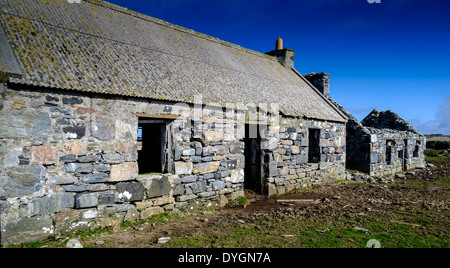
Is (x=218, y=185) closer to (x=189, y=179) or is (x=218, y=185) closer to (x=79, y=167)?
(x=189, y=179)

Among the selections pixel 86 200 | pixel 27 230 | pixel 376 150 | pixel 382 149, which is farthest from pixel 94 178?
pixel 382 149

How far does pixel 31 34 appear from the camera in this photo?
557 cm

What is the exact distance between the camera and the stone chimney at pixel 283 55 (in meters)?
14.0

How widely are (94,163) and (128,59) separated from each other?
9.37ft

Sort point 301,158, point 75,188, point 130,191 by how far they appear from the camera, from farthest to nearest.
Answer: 1. point 301,158
2. point 130,191
3. point 75,188

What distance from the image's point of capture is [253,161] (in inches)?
354

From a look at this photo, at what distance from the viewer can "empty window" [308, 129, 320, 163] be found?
1080 centimetres

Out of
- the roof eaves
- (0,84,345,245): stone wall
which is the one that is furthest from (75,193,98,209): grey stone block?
the roof eaves

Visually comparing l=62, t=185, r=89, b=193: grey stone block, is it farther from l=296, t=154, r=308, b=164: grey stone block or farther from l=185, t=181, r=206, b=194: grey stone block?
l=296, t=154, r=308, b=164: grey stone block

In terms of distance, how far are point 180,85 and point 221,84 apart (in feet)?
5.66

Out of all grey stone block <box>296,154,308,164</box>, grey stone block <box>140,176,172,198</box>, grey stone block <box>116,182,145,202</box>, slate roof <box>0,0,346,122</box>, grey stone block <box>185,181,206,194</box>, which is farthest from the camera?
grey stone block <box>296,154,308,164</box>

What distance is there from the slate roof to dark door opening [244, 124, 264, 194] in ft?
3.57

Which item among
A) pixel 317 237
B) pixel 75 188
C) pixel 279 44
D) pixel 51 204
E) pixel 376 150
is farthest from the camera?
pixel 279 44

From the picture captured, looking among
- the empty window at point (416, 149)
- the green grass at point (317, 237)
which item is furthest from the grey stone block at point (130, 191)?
the empty window at point (416, 149)
